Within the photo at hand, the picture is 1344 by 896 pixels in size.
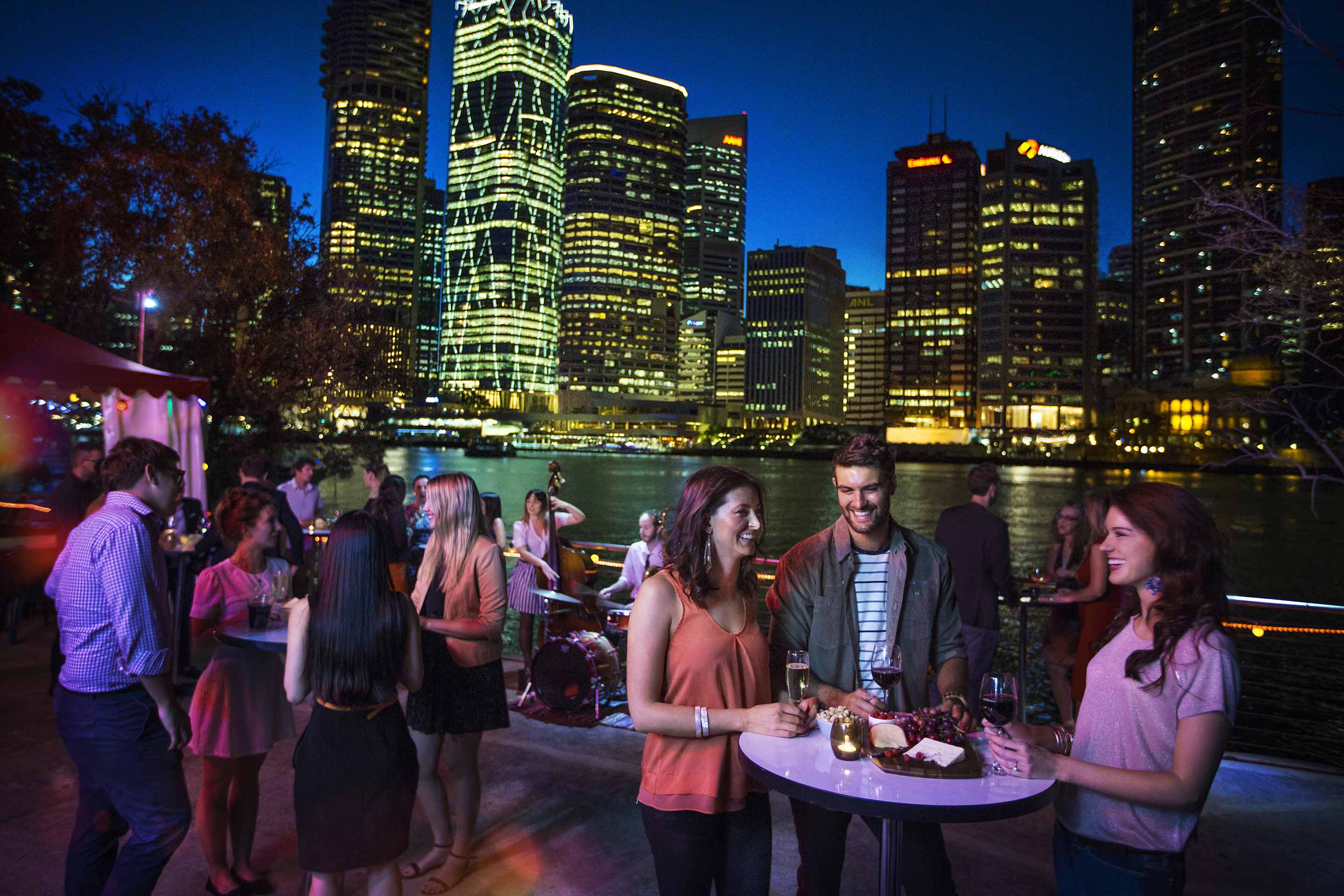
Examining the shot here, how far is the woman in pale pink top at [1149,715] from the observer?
6.19 ft

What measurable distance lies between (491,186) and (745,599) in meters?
203

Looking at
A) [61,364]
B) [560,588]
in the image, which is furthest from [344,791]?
[61,364]

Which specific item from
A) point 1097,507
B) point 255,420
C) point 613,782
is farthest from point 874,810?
point 255,420

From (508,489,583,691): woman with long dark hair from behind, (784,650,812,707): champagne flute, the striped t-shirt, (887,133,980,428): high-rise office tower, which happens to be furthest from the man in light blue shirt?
(887,133,980,428): high-rise office tower

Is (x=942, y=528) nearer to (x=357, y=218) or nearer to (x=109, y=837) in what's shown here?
(x=109, y=837)

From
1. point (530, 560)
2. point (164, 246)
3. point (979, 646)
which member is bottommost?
point (979, 646)

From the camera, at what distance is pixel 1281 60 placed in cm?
405

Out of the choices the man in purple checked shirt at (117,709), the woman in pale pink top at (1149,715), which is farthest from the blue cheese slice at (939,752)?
the man in purple checked shirt at (117,709)

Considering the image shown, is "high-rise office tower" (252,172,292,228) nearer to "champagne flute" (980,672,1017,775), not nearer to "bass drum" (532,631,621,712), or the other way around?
"bass drum" (532,631,621,712)

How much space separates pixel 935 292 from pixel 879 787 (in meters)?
201

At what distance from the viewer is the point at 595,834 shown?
3.97 metres

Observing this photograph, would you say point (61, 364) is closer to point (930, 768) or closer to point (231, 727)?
point (231, 727)

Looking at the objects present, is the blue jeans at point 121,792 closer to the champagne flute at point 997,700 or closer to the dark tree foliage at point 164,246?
the champagne flute at point 997,700

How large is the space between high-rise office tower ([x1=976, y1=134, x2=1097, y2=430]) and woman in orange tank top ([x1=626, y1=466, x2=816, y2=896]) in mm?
166306
